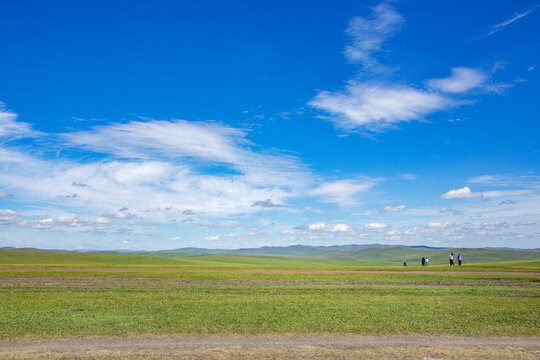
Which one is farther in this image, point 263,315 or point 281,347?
point 263,315

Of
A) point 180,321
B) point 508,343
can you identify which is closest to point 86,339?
point 180,321

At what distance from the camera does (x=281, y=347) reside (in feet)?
41.1

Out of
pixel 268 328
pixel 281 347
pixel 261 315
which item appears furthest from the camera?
pixel 261 315

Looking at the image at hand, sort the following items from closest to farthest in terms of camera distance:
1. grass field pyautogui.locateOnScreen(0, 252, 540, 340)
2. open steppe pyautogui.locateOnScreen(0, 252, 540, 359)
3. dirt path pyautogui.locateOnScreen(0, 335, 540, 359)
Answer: dirt path pyautogui.locateOnScreen(0, 335, 540, 359)
open steppe pyautogui.locateOnScreen(0, 252, 540, 359)
grass field pyautogui.locateOnScreen(0, 252, 540, 340)

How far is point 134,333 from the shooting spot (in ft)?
46.7

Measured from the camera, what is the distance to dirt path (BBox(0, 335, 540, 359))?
38.2ft

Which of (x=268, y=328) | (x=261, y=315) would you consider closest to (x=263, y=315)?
(x=261, y=315)

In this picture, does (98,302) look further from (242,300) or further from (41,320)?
(242,300)

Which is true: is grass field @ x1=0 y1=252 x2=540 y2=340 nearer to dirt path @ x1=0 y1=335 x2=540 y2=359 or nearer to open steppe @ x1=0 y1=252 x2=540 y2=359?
open steppe @ x1=0 y1=252 x2=540 y2=359

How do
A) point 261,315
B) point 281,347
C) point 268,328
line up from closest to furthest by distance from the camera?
point 281,347 < point 268,328 < point 261,315

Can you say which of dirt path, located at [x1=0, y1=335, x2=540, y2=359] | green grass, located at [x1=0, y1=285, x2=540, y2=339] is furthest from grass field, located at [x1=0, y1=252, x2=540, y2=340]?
dirt path, located at [x1=0, y1=335, x2=540, y2=359]

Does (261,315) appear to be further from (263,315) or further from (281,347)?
(281,347)

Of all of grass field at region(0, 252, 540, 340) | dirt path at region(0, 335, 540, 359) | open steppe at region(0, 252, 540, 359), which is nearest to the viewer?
dirt path at region(0, 335, 540, 359)

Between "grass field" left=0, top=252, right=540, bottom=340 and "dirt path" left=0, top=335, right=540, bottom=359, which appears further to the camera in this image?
"grass field" left=0, top=252, right=540, bottom=340
